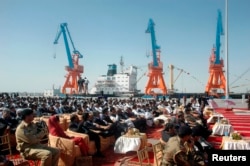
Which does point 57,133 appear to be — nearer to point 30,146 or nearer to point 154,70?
point 30,146

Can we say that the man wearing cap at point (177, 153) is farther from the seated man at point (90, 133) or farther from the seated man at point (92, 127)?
the seated man at point (92, 127)

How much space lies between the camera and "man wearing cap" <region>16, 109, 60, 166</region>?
4305mm

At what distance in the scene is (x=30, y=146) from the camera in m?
4.41

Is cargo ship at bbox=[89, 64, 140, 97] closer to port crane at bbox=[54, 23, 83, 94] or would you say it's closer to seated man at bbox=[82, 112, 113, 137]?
port crane at bbox=[54, 23, 83, 94]

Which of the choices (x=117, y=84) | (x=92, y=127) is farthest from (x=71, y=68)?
(x=92, y=127)

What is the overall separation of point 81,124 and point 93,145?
1.99 ft

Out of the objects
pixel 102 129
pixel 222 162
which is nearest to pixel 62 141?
pixel 102 129

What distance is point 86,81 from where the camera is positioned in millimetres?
43062

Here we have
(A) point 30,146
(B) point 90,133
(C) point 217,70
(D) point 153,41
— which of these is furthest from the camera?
(D) point 153,41

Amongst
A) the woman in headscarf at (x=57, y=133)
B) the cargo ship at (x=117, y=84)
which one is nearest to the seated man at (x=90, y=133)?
the woman in headscarf at (x=57, y=133)

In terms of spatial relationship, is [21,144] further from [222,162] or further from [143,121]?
[143,121]

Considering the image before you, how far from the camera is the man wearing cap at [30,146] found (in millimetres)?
4305

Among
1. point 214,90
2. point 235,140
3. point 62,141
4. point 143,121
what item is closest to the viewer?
point 62,141

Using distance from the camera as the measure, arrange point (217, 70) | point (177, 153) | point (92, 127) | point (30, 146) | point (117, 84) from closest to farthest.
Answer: point (177, 153) → point (30, 146) → point (92, 127) → point (217, 70) → point (117, 84)
